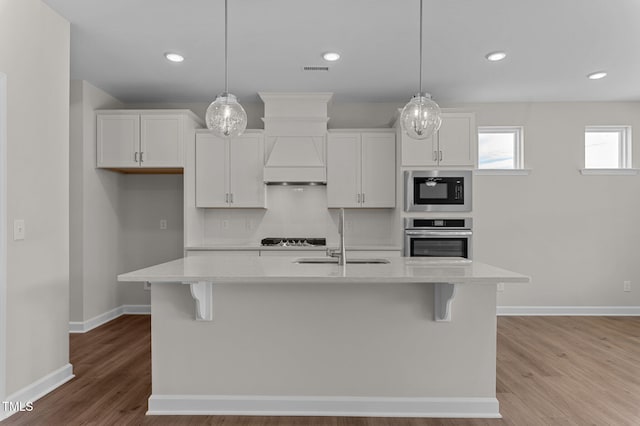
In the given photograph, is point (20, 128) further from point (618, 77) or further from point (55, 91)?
point (618, 77)

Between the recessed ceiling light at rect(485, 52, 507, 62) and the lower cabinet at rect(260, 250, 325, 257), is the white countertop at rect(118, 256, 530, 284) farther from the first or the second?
A: the recessed ceiling light at rect(485, 52, 507, 62)

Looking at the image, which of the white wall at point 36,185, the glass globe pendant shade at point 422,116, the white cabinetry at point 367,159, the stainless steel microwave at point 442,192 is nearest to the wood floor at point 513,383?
the white wall at point 36,185

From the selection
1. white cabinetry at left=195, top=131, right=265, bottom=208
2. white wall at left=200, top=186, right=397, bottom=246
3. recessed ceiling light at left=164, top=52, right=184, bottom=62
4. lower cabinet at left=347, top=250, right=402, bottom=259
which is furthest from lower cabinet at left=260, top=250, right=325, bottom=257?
recessed ceiling light at left=164, top=52, right=184, bottom=62

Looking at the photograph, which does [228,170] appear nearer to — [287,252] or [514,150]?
[287,252]

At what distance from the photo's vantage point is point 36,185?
2.61 m

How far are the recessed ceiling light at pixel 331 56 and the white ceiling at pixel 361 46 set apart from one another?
77 mm

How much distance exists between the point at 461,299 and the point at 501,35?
6.92 feet

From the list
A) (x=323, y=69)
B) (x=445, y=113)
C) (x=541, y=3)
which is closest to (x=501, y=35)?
(x=541, y=3)

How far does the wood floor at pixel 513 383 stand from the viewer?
2.36 m

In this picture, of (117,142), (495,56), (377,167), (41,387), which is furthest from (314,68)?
(41,387)

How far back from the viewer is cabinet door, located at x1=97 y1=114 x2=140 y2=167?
14.2 feet

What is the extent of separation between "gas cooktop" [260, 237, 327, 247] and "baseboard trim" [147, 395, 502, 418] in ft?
7.14

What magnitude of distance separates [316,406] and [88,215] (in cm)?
319

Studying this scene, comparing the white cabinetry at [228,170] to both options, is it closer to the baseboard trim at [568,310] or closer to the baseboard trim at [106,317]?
the baseboard trim at [106,317]
